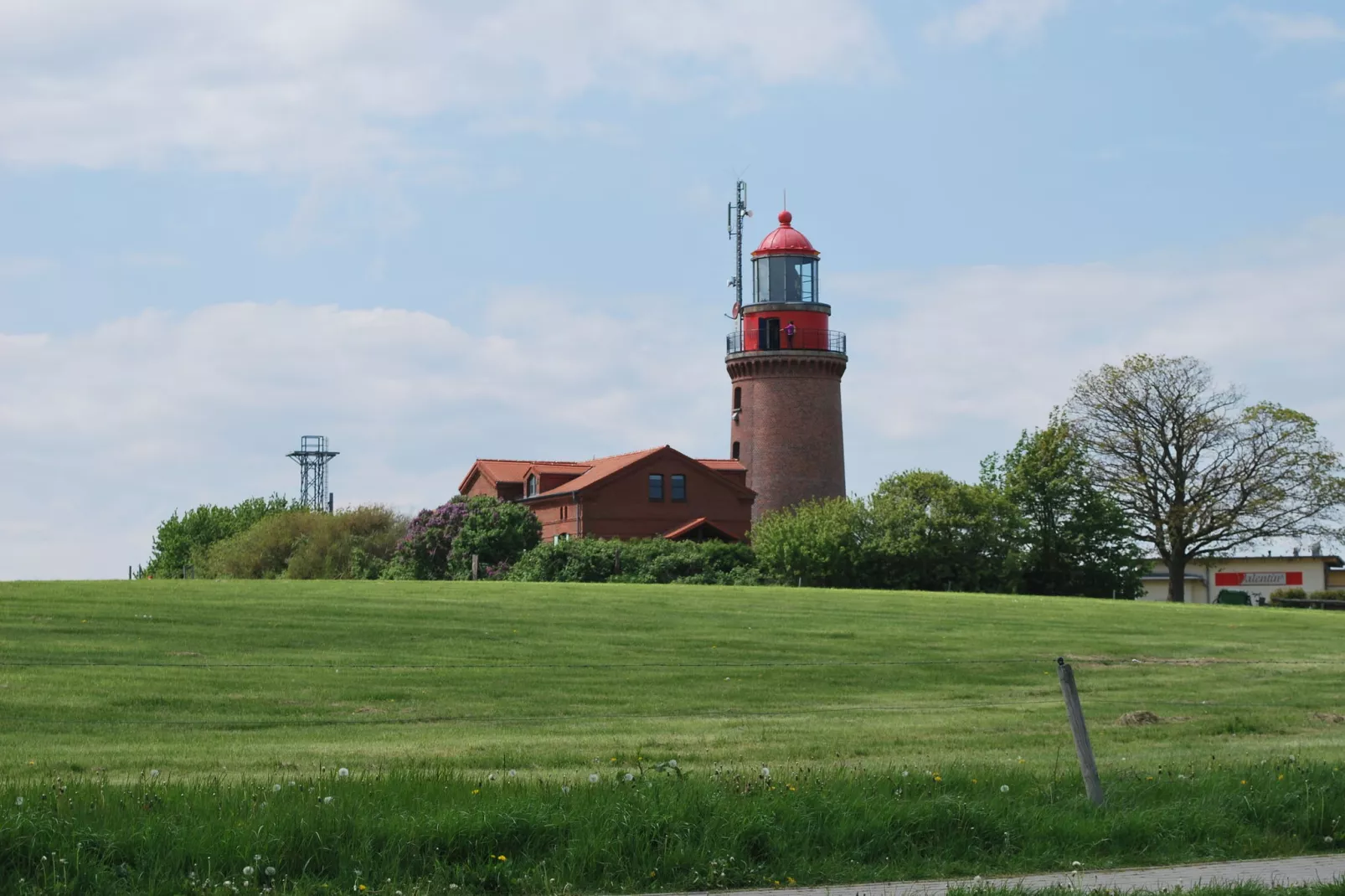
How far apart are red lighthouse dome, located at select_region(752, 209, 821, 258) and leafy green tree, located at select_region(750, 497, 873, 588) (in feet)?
57.1

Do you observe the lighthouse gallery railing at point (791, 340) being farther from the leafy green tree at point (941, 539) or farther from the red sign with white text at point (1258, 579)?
the red sign with white text at point (1258, 579)

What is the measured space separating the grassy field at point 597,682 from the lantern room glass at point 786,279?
41256 millimetres

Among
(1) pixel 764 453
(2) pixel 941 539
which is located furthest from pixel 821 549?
(1) pixel 764 453

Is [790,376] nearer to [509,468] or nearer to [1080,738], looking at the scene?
[509,468]

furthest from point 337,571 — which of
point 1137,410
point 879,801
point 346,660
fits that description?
point 879,801

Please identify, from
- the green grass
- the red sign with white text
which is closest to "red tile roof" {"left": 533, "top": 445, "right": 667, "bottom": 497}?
the red sign with white text

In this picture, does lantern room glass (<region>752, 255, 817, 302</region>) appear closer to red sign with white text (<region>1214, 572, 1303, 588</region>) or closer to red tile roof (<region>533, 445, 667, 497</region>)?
red tile roof (<region>533, 445, 667, 497</region>)

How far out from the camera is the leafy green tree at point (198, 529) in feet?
364

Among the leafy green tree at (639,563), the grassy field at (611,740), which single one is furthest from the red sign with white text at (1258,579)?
the grassy field at (611,740)

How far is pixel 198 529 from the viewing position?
114 meters

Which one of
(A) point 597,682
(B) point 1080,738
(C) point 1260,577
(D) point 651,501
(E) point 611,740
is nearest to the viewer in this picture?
(B) point 1080,738

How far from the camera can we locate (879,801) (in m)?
11.3

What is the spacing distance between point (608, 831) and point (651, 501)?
2721 inches

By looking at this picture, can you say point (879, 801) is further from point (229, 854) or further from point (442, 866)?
point (229, 854)
